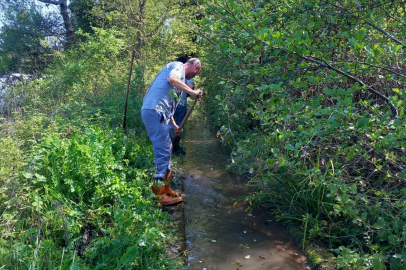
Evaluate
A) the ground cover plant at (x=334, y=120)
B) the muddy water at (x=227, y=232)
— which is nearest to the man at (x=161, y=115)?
the muddy water at (x=227, y=232)

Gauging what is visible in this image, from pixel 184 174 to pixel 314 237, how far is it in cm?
294

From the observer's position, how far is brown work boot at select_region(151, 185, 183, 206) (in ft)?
16.6

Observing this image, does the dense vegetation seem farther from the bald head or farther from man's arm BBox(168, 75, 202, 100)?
the bald head

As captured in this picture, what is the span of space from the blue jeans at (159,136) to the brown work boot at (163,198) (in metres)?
0.20

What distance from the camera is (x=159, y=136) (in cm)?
502

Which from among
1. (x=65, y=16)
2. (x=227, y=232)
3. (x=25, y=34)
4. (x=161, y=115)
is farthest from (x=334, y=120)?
(x=25, y=34)

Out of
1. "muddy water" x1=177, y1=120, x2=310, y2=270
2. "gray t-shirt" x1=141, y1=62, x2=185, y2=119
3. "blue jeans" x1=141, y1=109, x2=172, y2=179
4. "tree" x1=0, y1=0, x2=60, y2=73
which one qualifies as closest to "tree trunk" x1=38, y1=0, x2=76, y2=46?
"tree" x1=0, y1=0, x2=60, y2=73

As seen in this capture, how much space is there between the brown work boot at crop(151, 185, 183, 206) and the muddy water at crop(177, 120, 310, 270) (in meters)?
0.19

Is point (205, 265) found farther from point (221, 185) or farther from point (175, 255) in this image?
point (221, 185)

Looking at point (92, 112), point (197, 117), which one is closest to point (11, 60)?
point (197, 117)

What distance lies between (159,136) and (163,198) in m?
0.85

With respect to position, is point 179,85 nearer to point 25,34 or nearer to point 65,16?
point 65,16

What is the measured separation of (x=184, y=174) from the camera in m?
6.73

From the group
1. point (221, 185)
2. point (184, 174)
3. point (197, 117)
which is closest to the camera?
point (221, 185)
